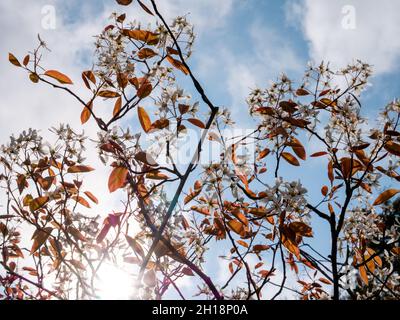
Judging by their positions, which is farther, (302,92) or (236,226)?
(302,92)

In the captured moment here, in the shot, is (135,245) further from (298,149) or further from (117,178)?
(298,149)

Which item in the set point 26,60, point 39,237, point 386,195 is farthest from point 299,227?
point 26,60

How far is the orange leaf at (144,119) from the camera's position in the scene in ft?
4.44

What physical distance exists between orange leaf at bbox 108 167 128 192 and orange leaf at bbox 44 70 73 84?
1.67 ft

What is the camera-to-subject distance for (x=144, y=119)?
137cm

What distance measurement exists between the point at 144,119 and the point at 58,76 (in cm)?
49

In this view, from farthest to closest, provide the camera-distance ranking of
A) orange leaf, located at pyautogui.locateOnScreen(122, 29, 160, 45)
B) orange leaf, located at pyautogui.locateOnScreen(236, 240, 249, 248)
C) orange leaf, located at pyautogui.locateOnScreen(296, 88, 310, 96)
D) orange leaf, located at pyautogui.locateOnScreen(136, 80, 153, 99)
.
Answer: orange leaf, located at pyautogui.locateOnScreen(296, 88, 310, 96)
orange leaf, located at pyautogui.locateOnScreen(236, 240, 249, 248)
orange leaf, located at pyautogui.locateOnScreen(122, 29, 160, 45)
orange leaf, located at pyautogui.locateOnScreen(136, 80, 153, 99)

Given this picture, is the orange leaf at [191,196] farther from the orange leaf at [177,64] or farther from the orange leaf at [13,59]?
the orange leaf at [13,59]

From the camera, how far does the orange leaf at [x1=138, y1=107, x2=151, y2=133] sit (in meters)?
1.35

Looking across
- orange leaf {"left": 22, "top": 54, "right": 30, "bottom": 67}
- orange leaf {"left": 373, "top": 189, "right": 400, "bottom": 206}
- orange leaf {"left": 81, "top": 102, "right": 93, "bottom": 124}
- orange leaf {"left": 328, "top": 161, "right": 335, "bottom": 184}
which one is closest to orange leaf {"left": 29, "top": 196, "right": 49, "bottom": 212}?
orange leaf {"left": 81, "top": 102, "right": 93, "bottom": 124}

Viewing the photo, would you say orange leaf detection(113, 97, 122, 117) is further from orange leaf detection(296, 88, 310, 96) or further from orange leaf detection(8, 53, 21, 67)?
orange leaf detection(296, 88, 310, 96)

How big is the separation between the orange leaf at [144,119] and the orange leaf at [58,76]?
0.38m

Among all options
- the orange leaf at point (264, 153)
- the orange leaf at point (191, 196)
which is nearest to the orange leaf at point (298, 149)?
the orange leaf at point (264, 153)

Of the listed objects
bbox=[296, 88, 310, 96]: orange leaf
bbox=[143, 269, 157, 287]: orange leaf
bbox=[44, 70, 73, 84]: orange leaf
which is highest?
bbox=[296, 88, 310, 96]: orange leaf
